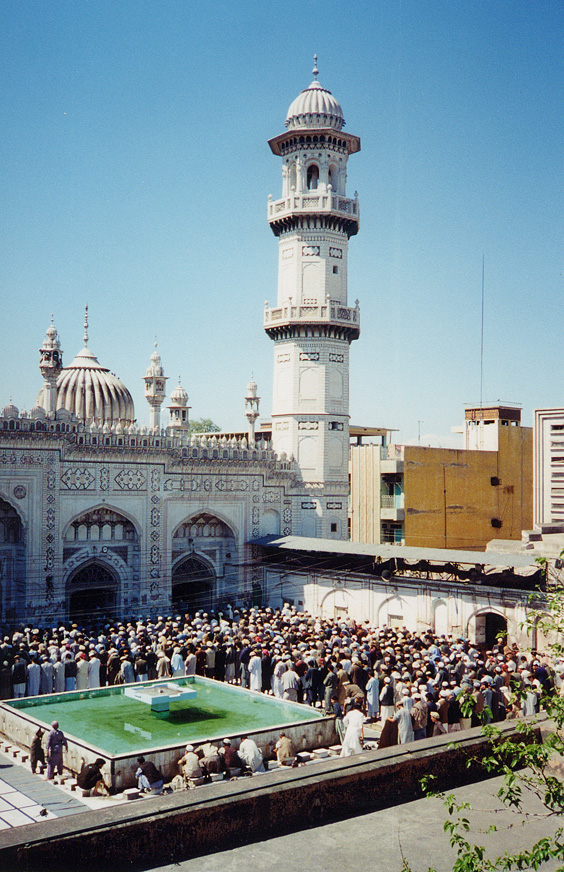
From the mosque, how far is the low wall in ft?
59.1

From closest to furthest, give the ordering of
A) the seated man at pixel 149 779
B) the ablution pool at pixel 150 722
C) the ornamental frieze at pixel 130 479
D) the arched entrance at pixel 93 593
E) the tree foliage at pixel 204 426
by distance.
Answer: the seated man at pixel 149 779, the ablution pool at pixel 150 722, the arched entrance at pixel 93 593, the ornamental frieze at pixel 130 479, the tree foliage at pixel 204 426

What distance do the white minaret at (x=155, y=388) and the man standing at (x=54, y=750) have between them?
1756 cm

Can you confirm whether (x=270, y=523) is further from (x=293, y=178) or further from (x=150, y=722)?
(x=150, y=722)

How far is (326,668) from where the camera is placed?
17.8 meters

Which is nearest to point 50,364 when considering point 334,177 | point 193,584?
point 193,584

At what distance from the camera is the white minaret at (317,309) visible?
32.2 metres

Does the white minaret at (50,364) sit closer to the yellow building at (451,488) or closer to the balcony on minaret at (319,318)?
the balcony on minaret at (319,318)

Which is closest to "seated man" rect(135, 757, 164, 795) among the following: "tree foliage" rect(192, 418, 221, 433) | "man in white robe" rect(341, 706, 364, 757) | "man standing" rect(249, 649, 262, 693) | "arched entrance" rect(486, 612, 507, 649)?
"man in white robe" rect(341, 706, 364, 757)

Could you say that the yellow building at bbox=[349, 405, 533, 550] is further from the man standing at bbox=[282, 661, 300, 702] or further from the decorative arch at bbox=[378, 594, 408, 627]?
the man standing at bbox=[282, 661, 300, 702]

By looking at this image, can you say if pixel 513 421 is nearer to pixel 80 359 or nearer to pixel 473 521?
pixel 473 521

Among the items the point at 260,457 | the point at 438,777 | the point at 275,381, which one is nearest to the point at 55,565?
the point at 260,457

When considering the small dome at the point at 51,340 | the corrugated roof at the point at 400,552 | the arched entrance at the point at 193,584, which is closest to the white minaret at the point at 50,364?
the small dome at the point at 51,340

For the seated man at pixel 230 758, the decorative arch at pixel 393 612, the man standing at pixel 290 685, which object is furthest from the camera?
the decorative arch at pixel 393 612

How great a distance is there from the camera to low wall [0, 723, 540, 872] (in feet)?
24.9
